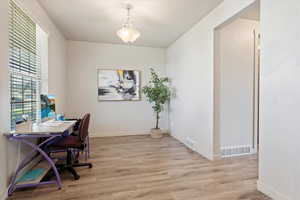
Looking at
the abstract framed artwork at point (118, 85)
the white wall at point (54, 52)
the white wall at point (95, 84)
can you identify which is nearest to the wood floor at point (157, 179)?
the white wall at point (95, 84)

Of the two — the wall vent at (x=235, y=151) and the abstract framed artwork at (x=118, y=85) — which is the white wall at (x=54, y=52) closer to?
the abstract framed artwork at (x=118, y=85)

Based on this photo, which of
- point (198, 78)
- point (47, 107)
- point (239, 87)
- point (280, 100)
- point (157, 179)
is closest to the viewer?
point (280, 100)

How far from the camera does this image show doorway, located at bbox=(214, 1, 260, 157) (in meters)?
2.99

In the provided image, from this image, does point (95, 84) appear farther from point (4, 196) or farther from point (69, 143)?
point (4, 196)

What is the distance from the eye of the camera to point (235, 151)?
3.05 metres

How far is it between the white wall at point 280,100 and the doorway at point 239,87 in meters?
1.07

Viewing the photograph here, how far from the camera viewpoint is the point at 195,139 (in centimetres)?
334

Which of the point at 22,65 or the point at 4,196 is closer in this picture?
the point at 4,196

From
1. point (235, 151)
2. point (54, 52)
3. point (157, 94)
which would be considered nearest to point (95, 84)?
point (54, 52)

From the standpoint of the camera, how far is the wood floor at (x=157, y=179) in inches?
72.7

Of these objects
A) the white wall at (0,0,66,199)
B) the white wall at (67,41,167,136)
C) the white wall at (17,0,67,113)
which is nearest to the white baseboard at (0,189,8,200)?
the white wall at (0,0,66,199)

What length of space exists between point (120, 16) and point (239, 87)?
8.51ft

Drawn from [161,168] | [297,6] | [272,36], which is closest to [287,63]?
[272,36]

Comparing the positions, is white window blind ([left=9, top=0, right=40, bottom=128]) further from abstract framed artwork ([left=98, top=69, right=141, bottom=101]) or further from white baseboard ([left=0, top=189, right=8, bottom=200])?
abstract framed artwork ([left=98, top=69, right=141, bottom=101])
